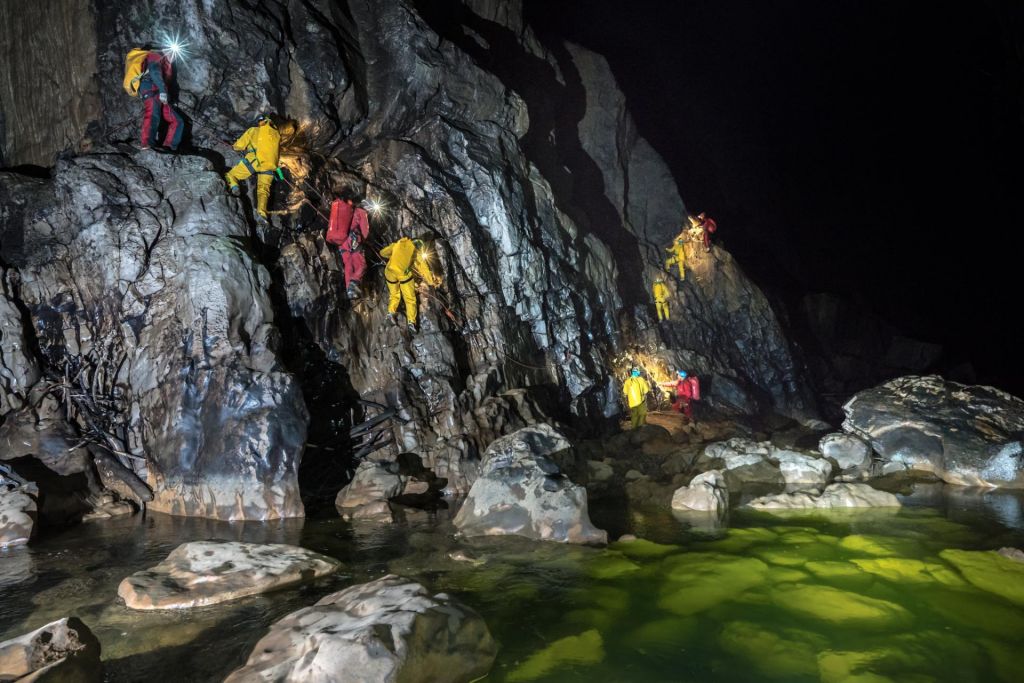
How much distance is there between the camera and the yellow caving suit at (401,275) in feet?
35.8

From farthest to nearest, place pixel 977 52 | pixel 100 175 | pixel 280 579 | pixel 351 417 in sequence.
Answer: pixel 977 52 → pixel 351 417 → pixel 100 175 → pixel 280 579

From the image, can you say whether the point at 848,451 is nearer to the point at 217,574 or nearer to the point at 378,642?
the point at 378,642

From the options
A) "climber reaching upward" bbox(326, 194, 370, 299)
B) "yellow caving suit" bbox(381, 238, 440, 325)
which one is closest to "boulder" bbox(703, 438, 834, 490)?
"yellow caving suit" bbox(381, 238, 440, 325)

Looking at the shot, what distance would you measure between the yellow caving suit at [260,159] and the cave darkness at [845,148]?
1755 cm

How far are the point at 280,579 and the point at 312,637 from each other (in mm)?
1772

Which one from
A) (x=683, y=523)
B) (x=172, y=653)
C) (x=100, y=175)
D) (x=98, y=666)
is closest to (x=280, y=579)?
(x=172, y=653)

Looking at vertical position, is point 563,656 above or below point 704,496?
below

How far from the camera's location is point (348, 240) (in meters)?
10.6

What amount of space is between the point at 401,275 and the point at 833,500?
26.0 feet

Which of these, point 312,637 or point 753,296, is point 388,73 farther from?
point 753,296

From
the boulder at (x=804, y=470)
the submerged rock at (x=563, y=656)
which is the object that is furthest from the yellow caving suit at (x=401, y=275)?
the submerged rock at (x=563, y=656)

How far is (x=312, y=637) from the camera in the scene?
3404mm

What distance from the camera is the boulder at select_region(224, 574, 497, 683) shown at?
311cm

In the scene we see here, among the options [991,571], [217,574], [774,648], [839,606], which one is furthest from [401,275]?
[991,571]
